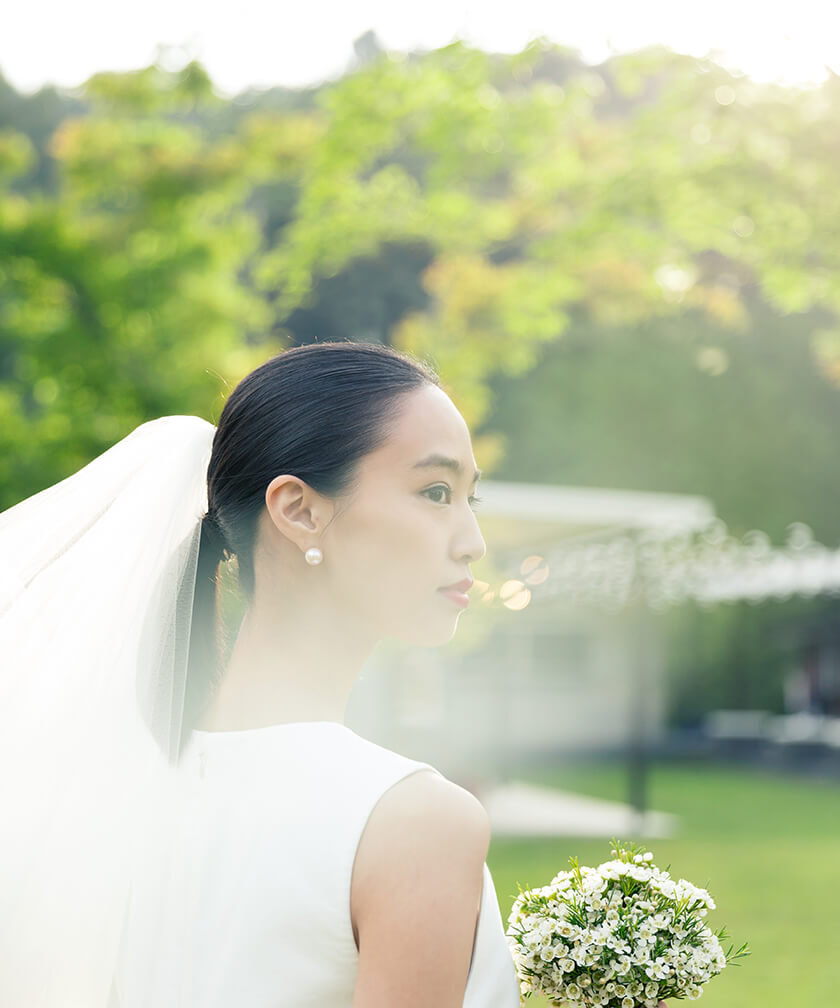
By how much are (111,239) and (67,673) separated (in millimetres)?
11108

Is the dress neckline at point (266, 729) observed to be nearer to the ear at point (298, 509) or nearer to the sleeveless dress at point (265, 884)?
the sleeveless dress at point (265, 884)

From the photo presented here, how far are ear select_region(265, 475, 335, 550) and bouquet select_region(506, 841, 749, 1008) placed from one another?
0.65 m

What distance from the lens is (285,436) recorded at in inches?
59.7

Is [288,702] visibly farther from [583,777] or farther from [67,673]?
[583,777]

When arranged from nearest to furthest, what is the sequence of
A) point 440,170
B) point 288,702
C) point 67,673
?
point 288,702
point 67,673
point 440,170

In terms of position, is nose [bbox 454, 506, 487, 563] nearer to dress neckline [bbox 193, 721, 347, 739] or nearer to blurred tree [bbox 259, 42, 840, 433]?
dress neckline [bbox 193, 721, 347, 739]

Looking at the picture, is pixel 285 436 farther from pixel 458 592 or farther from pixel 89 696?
pixel 89 696

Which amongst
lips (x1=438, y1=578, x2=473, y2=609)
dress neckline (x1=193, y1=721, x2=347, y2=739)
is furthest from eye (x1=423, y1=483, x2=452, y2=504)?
dress neckline (x1=193, y1=721, x2=347, y2=739)

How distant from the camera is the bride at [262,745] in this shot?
4.09ft

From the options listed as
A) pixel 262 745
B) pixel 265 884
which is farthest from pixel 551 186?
pixel 265 884

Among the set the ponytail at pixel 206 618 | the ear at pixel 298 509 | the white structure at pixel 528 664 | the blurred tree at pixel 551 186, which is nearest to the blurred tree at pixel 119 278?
the blurred tree at pixel 551 186

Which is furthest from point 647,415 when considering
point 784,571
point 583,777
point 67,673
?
point 67,673

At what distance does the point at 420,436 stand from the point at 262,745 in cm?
44

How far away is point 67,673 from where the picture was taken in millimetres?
1602
